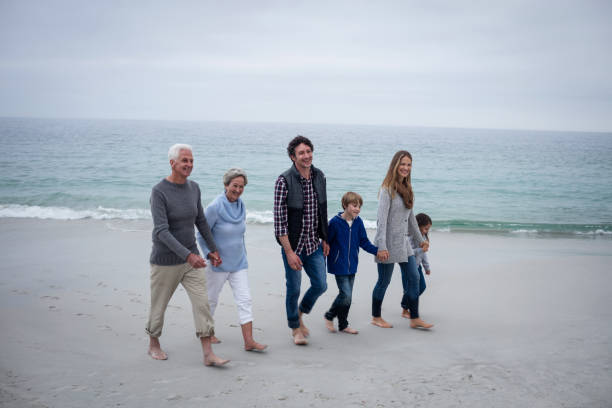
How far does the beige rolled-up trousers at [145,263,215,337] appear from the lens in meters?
3.36

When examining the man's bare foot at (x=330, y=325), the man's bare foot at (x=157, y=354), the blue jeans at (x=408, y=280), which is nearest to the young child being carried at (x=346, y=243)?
the blue jeans at (x=408, y=280)

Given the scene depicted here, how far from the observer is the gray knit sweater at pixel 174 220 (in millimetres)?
3176

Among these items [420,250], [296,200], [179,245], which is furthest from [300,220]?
[420,250]

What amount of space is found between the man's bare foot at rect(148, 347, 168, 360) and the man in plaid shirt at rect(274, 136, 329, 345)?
46.1 inches

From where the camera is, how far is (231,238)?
144 inches

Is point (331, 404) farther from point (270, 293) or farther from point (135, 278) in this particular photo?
point (135, 278)

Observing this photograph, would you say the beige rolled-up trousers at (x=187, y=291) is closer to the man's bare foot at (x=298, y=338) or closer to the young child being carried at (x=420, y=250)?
the man's bare foot at (x=298, y=338)

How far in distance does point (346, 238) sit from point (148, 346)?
2.13 meters

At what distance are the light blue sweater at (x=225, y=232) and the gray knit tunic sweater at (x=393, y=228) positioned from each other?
1391mm

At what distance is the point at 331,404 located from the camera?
9.34 feet

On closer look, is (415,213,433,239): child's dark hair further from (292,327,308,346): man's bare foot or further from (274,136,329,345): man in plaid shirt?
(292,327,308,346): man's bare foot

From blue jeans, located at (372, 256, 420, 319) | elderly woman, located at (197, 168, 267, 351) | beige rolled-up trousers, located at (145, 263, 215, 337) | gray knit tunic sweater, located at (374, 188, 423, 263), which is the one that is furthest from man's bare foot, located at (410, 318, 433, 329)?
beige rolled-up trousers, located at (145, 263, 215, 337)

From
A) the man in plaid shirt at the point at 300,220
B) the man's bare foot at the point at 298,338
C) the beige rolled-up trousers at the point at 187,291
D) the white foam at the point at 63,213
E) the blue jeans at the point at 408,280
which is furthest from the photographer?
the white foam at the point at 63,213

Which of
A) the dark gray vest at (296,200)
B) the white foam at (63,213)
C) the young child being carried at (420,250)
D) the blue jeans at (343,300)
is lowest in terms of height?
the white foam at (63,213)
